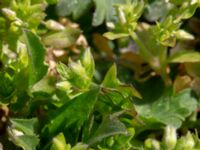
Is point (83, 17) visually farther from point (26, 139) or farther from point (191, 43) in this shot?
point (26, 139)

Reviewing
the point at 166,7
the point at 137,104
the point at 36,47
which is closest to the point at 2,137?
the point at 36,47

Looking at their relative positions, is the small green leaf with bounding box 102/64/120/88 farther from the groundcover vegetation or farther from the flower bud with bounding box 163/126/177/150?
the flower bud with bounding box 163/126/177/150

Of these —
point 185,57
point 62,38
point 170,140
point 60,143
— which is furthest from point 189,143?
point 62,38

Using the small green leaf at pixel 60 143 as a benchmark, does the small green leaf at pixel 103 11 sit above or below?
above

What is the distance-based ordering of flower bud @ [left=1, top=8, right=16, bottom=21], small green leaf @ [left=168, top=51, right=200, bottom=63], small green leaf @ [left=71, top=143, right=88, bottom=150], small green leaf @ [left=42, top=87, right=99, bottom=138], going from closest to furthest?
small green leaf @ [left=71, top=143, right=88, bottom=150], small green leaf @ [left=42, top=87, right=99, bottom=138], flower bud @ [left=1, top=8, right=16, bottom=21], small green leaf @ [left=168, top=51, right=200, bottom=63]

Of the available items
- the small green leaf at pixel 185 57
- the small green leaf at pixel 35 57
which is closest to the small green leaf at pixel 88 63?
the small green leaf at pixel 35 57

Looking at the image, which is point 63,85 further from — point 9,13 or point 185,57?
point 185,57

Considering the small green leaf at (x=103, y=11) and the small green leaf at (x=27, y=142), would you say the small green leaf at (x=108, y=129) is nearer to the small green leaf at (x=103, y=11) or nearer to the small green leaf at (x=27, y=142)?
the small green leaf at (x=27, y=142)

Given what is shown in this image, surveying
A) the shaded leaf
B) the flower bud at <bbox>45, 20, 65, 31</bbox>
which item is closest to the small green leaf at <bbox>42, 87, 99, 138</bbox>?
the shaded leaf
